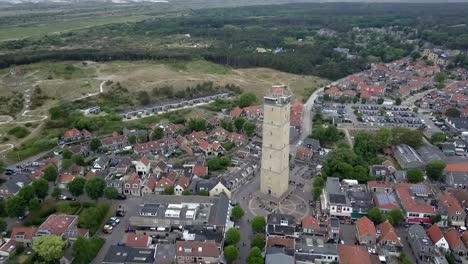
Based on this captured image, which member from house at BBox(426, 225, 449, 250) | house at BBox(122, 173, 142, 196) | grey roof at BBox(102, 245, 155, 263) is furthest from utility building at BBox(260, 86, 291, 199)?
grey roof at BBox(102, 245, 155, 263)

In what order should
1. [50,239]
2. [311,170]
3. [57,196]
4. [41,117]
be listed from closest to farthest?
[50,239], [57,196], [311,170], [41,117]

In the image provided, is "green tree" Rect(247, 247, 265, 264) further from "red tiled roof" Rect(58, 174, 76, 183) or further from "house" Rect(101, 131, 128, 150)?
"house" Rect(101, 131, 128, 150)

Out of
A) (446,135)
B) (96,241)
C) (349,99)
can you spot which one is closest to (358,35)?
(349,99)

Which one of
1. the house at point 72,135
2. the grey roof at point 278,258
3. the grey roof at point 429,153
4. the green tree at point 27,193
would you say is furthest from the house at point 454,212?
the house at point 72,135

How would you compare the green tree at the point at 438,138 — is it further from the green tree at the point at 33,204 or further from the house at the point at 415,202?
the green tree at the point at 33,204

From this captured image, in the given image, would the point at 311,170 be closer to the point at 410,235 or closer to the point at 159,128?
the point at 410,235
